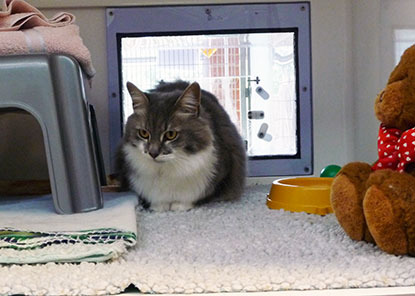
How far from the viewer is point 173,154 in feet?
4.78

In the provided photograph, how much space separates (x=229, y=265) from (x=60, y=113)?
1.70 feet

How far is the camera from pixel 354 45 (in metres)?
1.83

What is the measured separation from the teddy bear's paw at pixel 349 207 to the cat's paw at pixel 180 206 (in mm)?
556

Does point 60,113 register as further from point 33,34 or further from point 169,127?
point 169,127

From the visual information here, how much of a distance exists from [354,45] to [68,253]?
1314 mm

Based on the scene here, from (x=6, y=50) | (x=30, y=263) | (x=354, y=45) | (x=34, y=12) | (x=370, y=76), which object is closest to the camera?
(x=30, y=263)

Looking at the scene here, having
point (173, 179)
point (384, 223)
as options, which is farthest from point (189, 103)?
point (384, 223)

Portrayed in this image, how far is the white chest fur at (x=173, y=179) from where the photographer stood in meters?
1.48

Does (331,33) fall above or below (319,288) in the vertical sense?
above

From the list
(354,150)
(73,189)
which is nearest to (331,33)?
(354,150)

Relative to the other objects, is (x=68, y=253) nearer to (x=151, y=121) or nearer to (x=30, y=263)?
(x=30, y=263)

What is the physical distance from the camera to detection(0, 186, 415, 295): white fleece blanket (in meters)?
0.73

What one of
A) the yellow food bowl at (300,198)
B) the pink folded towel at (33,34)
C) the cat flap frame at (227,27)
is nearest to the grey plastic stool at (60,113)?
the pink folded towel at (33,34)

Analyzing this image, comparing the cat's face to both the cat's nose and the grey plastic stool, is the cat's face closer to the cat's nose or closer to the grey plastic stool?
the cat's nose
